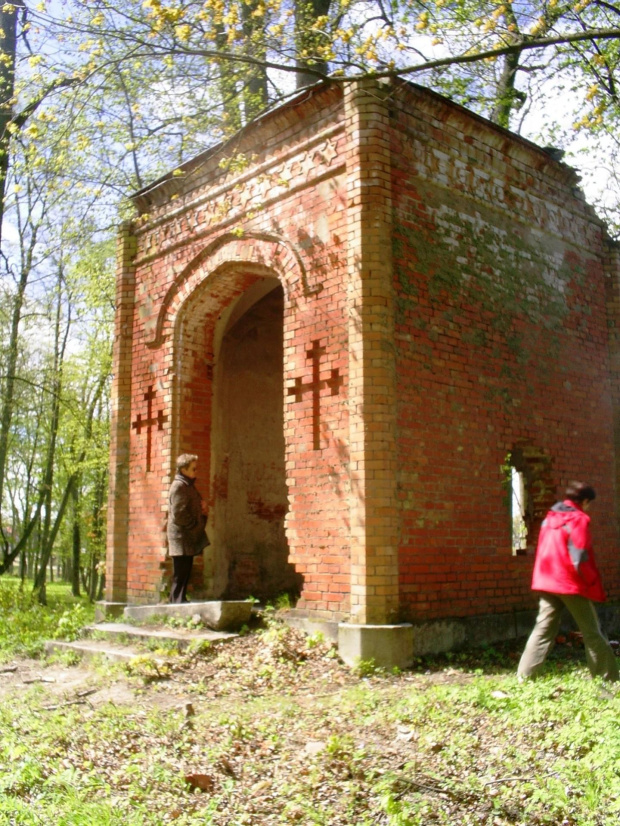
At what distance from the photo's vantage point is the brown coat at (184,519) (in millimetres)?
9234

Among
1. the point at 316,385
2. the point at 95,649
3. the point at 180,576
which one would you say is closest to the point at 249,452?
the point at 180,576

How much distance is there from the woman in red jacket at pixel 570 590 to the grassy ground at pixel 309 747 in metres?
0.23

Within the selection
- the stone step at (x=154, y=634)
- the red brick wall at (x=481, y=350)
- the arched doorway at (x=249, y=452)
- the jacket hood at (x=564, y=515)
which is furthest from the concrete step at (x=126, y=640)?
the jacket hood at (x=564, y=515)

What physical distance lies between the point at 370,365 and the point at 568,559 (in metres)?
2.61

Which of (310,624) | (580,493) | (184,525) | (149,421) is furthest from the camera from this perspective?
(149,421)

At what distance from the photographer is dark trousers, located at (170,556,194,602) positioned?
9352mm

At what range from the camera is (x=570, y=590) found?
639 centimetres

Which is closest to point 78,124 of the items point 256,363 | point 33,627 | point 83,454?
point 256,363

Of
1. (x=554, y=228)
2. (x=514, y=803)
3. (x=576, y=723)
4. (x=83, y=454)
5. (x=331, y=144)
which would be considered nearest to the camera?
(x=514, y=803)

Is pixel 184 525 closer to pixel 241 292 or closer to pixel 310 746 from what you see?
pixel 241 292

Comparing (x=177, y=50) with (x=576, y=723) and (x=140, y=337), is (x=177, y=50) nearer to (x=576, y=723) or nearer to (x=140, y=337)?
(x=140, y=337)

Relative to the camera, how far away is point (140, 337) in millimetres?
11016

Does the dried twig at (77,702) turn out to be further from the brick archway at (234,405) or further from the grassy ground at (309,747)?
the brick archway at (234,405)

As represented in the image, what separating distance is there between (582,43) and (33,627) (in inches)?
411
